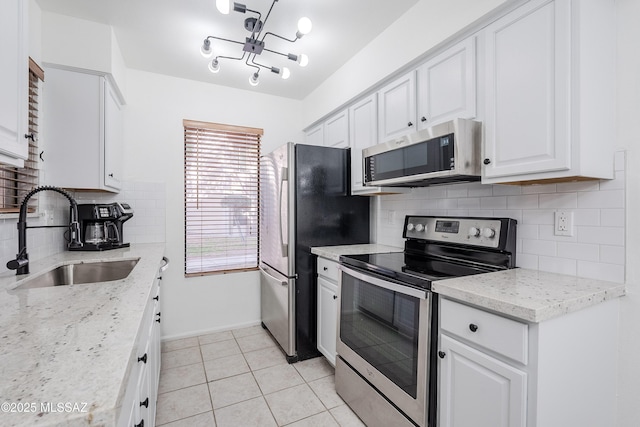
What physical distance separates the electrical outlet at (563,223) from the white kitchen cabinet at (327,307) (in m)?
1.26

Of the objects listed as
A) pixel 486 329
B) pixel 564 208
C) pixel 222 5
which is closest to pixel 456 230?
pixel 564 208

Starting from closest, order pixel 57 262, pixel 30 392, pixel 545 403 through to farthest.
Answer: pixel 30 392 < pixel 545 403 < pixel 57 262

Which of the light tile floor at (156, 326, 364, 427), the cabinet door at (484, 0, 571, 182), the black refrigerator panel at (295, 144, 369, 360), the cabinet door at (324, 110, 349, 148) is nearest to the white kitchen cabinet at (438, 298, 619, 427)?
the cabinet door at (484, 0, 571, 182)

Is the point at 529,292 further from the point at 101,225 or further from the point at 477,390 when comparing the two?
the point at 101,225

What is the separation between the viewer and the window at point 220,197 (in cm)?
308

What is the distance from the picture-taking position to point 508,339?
108 cm

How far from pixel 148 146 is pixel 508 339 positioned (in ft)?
10.2

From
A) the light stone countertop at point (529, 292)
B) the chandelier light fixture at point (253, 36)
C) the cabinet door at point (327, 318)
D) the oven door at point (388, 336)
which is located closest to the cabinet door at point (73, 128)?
the chandelier light fixture at point (253, 36)

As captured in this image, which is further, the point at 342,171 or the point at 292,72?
the point at 292,72

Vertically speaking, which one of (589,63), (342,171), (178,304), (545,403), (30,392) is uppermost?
(589,63)

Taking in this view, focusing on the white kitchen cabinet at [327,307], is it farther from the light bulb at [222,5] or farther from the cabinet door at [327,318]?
the light bulb at [222,5]

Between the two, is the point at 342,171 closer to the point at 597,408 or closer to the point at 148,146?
the point at 148,146

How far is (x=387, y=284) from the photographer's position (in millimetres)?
1611

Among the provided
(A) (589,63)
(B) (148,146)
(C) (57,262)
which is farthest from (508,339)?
(B) (148,146)
